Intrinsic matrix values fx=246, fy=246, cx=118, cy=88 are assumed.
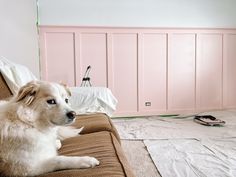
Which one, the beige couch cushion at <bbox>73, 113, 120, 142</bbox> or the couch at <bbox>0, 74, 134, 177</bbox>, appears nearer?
the couch at <bbox>0, 74, 134, 177</bbox>

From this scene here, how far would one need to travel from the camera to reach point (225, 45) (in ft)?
A: 15.7

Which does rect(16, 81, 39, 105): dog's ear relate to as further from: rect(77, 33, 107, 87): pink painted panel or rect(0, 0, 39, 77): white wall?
rect(77, 33, 107, 87): pink painted panel

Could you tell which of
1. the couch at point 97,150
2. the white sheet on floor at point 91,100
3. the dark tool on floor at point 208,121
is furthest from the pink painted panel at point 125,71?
the couch at point 97,150

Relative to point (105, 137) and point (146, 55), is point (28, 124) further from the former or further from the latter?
point (146, 55)

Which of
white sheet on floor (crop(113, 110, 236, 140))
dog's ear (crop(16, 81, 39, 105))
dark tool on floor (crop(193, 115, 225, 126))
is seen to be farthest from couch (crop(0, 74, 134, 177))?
dark tool on floor (crop(193, 115, 225, 126))

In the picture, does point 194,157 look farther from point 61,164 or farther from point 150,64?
point 150,64

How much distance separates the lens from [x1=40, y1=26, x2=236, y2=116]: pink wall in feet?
14.4

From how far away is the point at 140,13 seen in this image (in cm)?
450

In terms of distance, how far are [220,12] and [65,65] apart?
309 cm

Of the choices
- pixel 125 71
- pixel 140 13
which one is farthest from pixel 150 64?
pixel 140 13

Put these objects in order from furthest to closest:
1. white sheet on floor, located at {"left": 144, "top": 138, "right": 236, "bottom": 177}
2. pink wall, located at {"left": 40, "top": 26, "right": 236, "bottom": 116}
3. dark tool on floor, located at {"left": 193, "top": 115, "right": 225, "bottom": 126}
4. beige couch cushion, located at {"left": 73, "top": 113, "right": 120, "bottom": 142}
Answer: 1. pink wall, located at {"left": 40, "top": 26, "right": 236, "bottom": 116}
2. dark tool on floor, located at {"left": 193, "top": 115, "right": 225, "bottom": 126}
3. white sheet on floor, located at {"left": 144, "top": 138, "right": 236, "bottom": 177}
4. beige couch cushion, located at {"left": 73, "top": 113, "right": 120, "bottom": 142}

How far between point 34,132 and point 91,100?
1683 mm

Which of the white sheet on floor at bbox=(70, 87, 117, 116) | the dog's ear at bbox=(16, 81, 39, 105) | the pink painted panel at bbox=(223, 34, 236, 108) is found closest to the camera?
the dog's ear at bbox=(16, 81, 39, 105)

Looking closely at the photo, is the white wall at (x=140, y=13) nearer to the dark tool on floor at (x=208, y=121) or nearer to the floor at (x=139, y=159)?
the dark tool on floor at (x=208, y=121)
